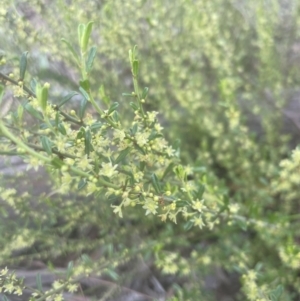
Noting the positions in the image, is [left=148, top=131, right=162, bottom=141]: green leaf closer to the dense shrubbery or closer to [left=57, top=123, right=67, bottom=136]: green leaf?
the dense shrubbery

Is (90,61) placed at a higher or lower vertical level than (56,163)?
higher

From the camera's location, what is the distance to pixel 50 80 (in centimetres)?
97

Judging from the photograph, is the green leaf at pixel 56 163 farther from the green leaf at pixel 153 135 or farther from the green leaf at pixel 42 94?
the green leaf at pixel 153 135

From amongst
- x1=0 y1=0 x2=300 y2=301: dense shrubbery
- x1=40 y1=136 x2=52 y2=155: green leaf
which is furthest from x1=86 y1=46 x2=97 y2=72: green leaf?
x1=40 y1=136 x2=52 y2=155: green leaf

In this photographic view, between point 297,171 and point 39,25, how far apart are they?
2.22 ft

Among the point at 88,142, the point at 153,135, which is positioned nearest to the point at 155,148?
the point at 153,135

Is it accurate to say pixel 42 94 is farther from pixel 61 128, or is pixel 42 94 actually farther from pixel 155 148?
pixel 155 148

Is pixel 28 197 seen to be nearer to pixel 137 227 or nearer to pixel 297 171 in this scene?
pixel 137 227

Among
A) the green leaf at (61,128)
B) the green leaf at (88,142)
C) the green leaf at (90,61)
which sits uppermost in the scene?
the green leaf at (90,61)

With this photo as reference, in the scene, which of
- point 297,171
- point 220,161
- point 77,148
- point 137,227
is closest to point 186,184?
point 77,148

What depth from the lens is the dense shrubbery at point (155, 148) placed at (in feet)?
1.87

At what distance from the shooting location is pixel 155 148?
0.60 m

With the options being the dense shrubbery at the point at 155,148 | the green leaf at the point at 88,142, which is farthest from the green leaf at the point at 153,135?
the green leaf at the point at 88,142

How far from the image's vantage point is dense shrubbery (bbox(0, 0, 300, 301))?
1.87ft
